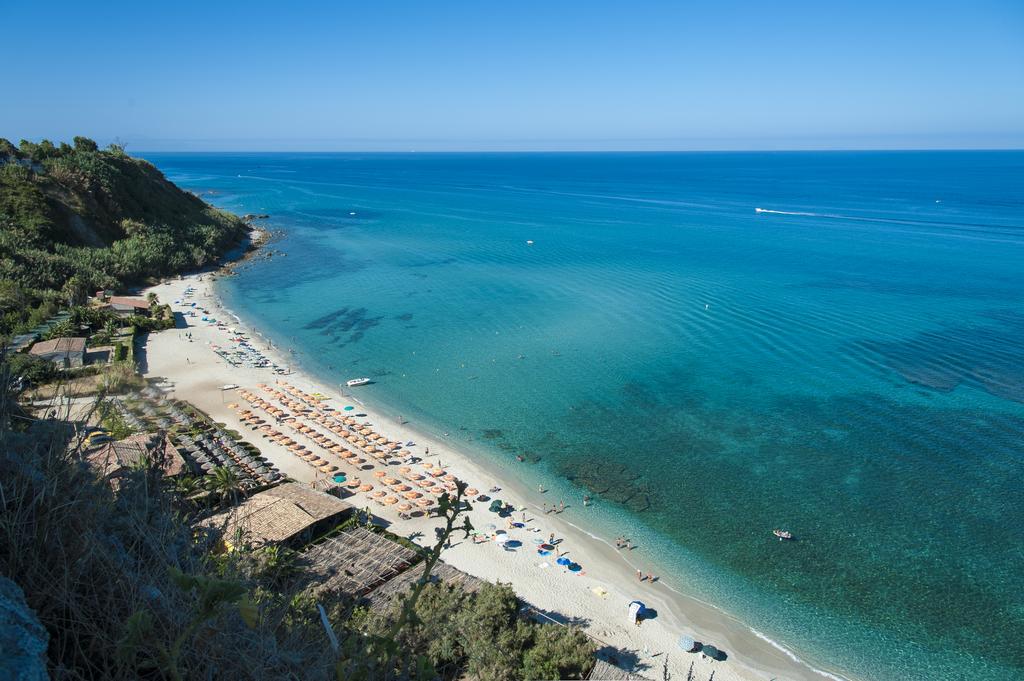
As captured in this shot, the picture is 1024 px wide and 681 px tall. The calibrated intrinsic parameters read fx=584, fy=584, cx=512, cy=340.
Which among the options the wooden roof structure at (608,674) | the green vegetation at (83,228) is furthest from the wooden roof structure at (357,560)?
the green vegetation at (83,228)

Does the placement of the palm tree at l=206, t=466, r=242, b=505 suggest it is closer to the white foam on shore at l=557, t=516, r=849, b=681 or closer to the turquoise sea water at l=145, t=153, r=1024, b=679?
the turquoise sea water at l=145, t=153, r=1024, b=679

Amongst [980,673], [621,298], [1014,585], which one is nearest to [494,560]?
[980,673]

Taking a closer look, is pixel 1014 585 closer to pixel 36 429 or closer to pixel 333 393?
pixel 36 429

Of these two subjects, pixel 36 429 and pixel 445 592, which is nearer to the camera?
pixel 36 429

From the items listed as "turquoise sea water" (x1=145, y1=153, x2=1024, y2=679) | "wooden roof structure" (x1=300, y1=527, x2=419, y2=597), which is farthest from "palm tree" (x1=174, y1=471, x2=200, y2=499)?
"turquoise sea water" (x1=145, y1=153, x2=1024, y2=679)

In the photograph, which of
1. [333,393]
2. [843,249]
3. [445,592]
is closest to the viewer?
[445,592]

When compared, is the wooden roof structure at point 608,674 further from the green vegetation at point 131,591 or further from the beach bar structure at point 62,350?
the beach bar structure at point 62,350

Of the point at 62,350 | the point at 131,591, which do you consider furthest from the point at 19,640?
the point at 62,350
